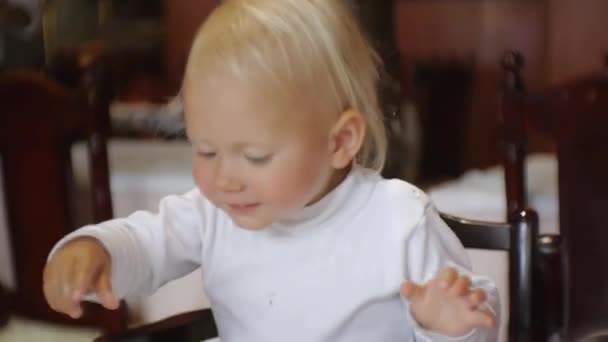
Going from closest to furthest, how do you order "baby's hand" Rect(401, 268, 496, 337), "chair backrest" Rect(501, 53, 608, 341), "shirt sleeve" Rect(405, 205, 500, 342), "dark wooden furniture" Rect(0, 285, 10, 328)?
"baby's hand" Rect(401, 268, 496, 337) < "shirt sleeve" Rect(405, 205, 500, 342) < "dark wooden furniture" Rect(0, 285, 10, 328) < "chair backrest" Rect(501, 53, 608, 341)

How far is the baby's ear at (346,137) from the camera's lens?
2.97 ft

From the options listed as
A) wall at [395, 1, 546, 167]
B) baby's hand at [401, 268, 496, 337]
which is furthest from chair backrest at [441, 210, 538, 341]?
wall at [395, 1, 546, 167]

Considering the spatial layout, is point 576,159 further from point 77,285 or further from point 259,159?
point 77,285

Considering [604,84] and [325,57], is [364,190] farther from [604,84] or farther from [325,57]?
→ [604,84]

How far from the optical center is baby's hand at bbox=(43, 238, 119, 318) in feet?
2.85

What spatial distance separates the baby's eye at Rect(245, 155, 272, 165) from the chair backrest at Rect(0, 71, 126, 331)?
0.73 m

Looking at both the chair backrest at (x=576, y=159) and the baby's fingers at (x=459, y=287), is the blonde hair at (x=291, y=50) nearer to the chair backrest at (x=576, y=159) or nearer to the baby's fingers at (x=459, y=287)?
the baby's fingers at (x=459, y=287)

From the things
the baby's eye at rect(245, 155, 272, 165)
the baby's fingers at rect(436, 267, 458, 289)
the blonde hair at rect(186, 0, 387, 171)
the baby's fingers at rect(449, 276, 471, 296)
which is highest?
the blonde hair at rect(186, 0, 387, 171)

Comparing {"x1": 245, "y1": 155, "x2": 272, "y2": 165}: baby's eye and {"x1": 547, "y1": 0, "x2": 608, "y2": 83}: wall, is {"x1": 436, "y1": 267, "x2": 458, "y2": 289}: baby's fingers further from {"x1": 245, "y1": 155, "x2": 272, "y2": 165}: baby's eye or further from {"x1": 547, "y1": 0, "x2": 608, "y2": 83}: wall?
{"x1": 547, "y1": 0, "x2": 608, "y2": 83}: wall

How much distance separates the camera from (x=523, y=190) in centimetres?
150

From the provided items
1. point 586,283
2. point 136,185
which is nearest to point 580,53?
point 586,283

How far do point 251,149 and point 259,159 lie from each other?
1 cm

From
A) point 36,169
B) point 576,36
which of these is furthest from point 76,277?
point 576,36

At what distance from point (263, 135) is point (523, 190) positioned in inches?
29.1
